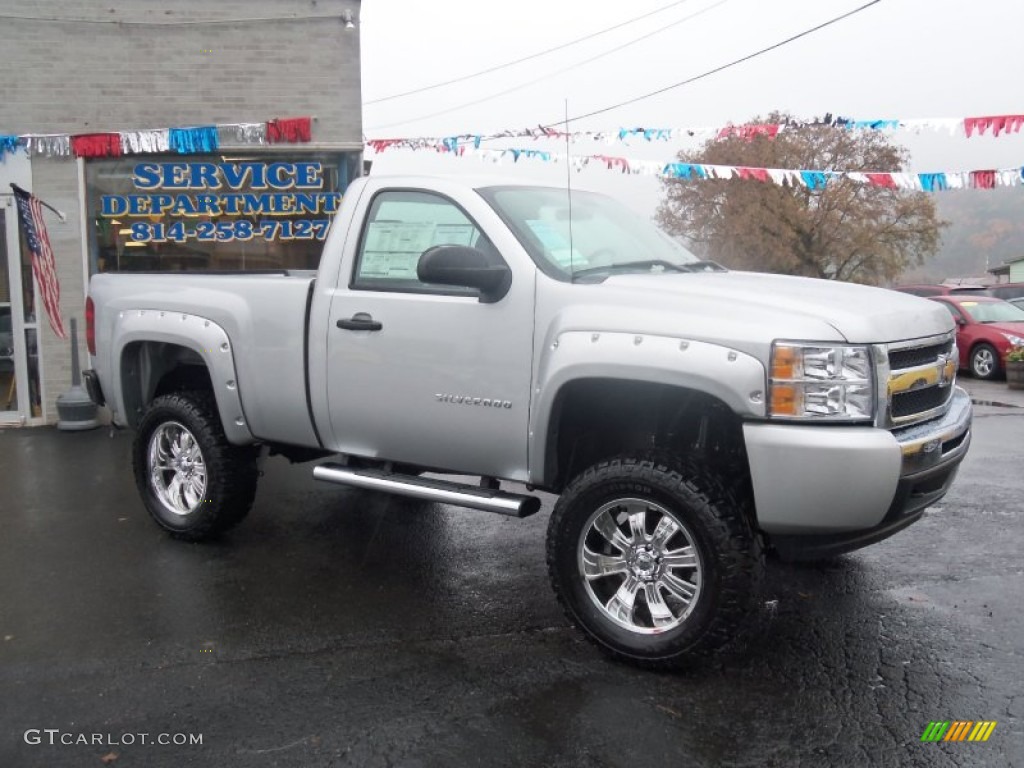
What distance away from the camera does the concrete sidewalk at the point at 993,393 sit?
12820mm

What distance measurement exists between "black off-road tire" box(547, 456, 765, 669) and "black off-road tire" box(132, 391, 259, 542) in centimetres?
228

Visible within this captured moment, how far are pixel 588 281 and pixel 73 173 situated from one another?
7825 mm

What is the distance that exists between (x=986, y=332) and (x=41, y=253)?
48.0ft

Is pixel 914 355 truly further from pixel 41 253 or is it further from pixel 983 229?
pixel 983 229

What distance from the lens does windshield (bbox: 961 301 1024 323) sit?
55.6ft

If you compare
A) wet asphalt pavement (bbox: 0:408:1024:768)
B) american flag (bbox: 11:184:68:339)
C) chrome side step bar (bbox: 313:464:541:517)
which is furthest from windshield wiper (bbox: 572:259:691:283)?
american flag (bbox: 11:184:68:339)

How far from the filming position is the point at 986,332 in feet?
53.8

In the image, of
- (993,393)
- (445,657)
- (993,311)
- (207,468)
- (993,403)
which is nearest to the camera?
(445,657)

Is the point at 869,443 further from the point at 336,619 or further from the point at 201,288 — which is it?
the point at 201,288

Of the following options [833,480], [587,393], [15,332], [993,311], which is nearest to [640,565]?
[587,393]

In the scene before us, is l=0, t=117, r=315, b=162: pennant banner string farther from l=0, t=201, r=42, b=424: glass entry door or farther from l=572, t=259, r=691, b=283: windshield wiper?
l=572, t=259, r=691, b=283: windshield wiper

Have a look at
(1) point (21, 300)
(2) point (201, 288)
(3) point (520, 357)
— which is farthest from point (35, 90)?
(3) point (520, 357)

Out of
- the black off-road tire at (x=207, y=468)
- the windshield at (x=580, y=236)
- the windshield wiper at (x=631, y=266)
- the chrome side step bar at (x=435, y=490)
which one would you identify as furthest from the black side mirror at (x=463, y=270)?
the black off-road tire at (x=207, y=468)

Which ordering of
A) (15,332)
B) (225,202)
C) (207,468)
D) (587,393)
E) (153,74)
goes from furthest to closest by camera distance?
(225,202) → (15,332) → (153,74) → (207,468) → (587,393)
